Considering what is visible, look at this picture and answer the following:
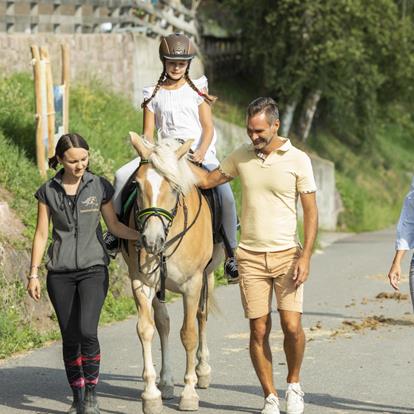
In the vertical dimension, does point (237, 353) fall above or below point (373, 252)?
above

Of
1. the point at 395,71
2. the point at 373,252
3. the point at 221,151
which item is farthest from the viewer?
the point at 395,71

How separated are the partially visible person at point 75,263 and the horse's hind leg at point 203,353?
147 centimetres

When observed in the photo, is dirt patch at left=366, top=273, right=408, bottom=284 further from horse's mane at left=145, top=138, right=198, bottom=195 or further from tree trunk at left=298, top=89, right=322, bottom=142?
tree trunk at left=298, top=89, right=322, bottom=142

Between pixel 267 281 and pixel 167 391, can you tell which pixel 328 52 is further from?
pixel 267 281

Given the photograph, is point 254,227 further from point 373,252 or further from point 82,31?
point 82,31

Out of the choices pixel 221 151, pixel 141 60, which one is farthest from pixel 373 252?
pixel 141 60

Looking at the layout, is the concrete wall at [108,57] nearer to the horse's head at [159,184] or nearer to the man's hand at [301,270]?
the horse's head at [159,184]

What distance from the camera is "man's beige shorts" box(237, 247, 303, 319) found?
29.3 ft

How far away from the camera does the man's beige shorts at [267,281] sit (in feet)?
29.3

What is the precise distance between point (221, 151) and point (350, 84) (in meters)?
12.3

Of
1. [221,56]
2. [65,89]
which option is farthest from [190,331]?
[221,56]

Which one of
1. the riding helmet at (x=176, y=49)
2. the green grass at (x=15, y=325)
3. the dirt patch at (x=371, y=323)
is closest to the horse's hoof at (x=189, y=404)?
the riding helmet at (x=176, y=49)

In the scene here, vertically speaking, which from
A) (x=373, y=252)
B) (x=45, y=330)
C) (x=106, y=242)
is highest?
(x=106, y=242)

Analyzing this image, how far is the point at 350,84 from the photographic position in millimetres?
36938
